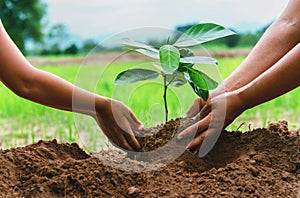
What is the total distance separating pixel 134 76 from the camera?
164cm

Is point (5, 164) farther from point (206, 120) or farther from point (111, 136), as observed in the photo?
point (206, 120)

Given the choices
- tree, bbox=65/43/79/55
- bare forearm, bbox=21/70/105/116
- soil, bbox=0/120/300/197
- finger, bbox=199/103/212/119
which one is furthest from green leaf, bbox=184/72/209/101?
tree, bbox=65/43/79/55

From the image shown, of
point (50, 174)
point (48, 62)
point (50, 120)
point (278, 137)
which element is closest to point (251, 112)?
point (50, 120)

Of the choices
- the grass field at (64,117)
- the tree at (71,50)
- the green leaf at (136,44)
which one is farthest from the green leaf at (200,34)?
the tree at (71,50)

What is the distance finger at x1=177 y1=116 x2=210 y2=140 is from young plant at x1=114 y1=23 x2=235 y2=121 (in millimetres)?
99

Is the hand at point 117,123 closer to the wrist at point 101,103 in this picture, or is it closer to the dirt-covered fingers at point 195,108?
the wrist at point 101,103

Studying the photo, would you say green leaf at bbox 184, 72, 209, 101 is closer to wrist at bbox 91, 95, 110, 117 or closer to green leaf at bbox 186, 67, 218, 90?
green leaf at bbox 186, 67, 218, 90

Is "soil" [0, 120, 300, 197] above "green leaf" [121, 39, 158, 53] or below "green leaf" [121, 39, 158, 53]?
below

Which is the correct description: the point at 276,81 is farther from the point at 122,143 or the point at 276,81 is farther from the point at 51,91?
the point at 51,91

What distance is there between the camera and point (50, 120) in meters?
3.54

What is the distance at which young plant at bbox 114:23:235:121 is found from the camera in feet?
5.28

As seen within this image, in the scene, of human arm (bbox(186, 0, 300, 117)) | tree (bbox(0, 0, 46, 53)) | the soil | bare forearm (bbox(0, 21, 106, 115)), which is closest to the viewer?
the soil

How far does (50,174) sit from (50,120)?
2.10m

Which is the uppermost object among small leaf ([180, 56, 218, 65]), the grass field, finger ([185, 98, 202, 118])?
small leaf ([180, 56, 218, 65])
